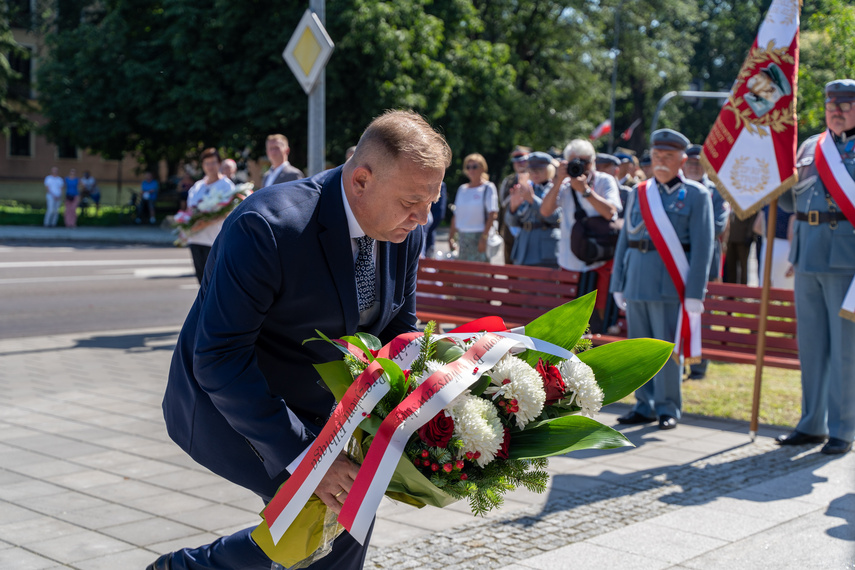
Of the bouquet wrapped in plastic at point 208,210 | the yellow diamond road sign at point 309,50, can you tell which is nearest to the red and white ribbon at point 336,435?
the yellow diamond road sign at point 309,50

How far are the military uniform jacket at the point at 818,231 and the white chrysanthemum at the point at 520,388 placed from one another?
4.26m

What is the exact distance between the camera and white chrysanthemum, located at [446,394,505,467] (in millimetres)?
2199

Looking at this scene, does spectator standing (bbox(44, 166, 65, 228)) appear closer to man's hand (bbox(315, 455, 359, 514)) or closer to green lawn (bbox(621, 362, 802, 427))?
green lawn (bbox(621, 362, 802, 427))

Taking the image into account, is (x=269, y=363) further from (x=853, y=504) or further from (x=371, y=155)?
(x=853, y=504)

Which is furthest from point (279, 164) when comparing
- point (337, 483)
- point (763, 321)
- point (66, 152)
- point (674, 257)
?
point (66, 152)

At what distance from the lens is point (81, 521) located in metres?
4.41

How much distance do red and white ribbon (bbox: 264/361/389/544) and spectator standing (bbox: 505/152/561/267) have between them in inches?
270

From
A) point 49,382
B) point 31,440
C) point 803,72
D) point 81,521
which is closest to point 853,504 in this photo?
point 81,521

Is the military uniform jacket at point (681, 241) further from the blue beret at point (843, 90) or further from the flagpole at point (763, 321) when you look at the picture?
the blue beret at point (843, 90)

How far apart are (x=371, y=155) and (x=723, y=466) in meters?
4.07

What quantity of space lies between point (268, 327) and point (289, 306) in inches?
4.5

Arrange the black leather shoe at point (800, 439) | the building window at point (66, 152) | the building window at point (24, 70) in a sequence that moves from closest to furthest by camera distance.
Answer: the black leather shoe at point (800, 439) < the building window at point (24, 70) < the building window at point (66, 152)

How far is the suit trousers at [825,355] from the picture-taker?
594 centimetres

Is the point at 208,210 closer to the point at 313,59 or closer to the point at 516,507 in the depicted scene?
the point at 313,59
